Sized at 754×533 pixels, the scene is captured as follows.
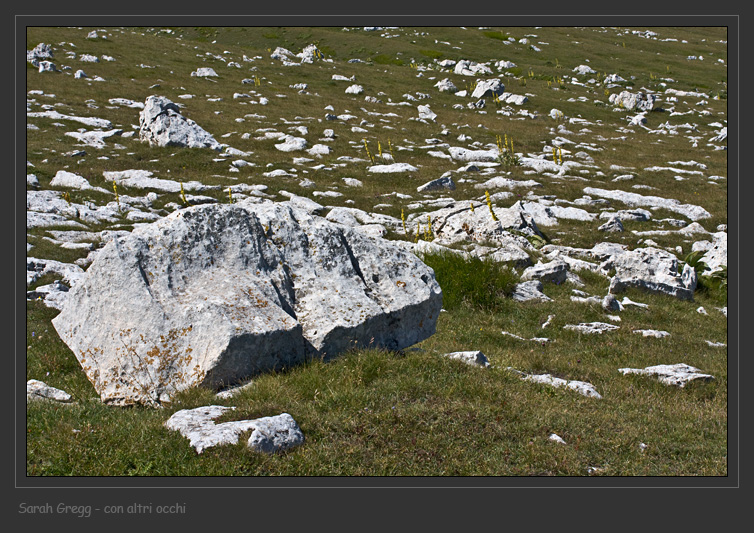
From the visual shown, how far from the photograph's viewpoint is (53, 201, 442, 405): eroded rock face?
7.87 m

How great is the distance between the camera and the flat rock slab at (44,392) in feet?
25.4

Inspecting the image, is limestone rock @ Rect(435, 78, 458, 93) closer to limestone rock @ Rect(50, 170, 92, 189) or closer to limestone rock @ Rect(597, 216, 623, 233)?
limestone rock @ Rect(597, 216, 623, 233)

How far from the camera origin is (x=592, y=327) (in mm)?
13062

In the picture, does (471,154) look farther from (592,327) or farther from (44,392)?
(44,392)

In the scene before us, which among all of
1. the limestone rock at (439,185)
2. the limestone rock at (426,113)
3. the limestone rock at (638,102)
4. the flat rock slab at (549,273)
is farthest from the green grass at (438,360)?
the limestone rock at (638,102)

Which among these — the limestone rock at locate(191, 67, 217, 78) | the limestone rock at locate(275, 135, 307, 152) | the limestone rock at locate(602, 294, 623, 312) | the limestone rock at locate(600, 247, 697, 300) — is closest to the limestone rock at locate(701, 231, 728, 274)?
the limestone rock at locate(600, 247, 697, 300)

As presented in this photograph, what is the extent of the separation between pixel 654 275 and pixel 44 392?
16.2 meters

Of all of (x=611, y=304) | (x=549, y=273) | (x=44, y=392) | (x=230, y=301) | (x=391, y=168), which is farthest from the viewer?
(x=391, y=168)

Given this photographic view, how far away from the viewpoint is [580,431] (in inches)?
276

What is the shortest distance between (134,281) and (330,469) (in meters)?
4.21

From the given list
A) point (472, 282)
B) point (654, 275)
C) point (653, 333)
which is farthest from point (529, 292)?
point (654, 275)

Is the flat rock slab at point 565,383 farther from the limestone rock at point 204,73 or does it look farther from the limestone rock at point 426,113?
the limestone rock at point 204,73

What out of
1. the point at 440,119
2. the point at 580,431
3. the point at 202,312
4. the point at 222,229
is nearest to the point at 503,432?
the point at 580,431

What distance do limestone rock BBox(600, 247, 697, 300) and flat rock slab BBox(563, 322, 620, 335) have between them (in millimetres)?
3925
